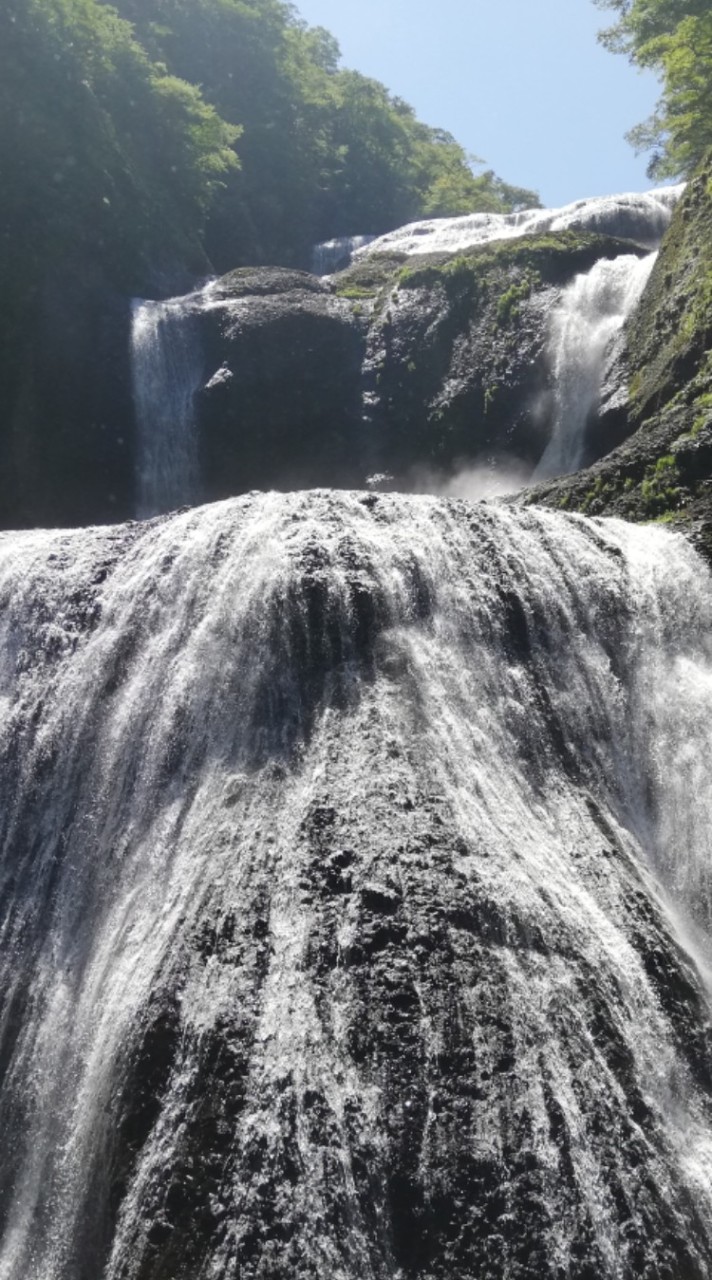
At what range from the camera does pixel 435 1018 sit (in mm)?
4480

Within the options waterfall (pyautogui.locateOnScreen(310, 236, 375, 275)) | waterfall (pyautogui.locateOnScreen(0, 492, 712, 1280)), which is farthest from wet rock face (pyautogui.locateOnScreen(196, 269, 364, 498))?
waterfall (pyautogui.locateOnScreen(310, 236, 375, 275))

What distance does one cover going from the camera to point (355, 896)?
500cm

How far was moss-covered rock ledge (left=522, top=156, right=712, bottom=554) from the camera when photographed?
890 centimetres

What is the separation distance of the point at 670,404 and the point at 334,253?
1994 centimetres

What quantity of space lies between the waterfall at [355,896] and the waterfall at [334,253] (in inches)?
842

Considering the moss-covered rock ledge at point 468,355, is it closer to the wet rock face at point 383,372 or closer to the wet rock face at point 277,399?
the wet rock face at point 383,372

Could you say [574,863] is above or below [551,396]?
below

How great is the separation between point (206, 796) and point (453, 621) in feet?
7.19

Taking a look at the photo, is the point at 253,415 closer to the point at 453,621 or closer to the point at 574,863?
the point at 453,621

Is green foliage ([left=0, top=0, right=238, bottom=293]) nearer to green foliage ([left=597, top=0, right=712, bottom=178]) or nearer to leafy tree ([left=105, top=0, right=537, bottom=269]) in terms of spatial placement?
leafy tree ([left=105, top=0, right=537, bottom=269])

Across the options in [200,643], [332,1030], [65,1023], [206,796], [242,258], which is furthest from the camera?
[242,258]

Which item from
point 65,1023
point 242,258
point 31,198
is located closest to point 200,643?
point 65,1023

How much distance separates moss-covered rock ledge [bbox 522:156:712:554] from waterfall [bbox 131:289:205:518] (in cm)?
639

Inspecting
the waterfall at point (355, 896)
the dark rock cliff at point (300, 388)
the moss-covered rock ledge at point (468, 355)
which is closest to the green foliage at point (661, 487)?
the waterfall at point (355, 896)
